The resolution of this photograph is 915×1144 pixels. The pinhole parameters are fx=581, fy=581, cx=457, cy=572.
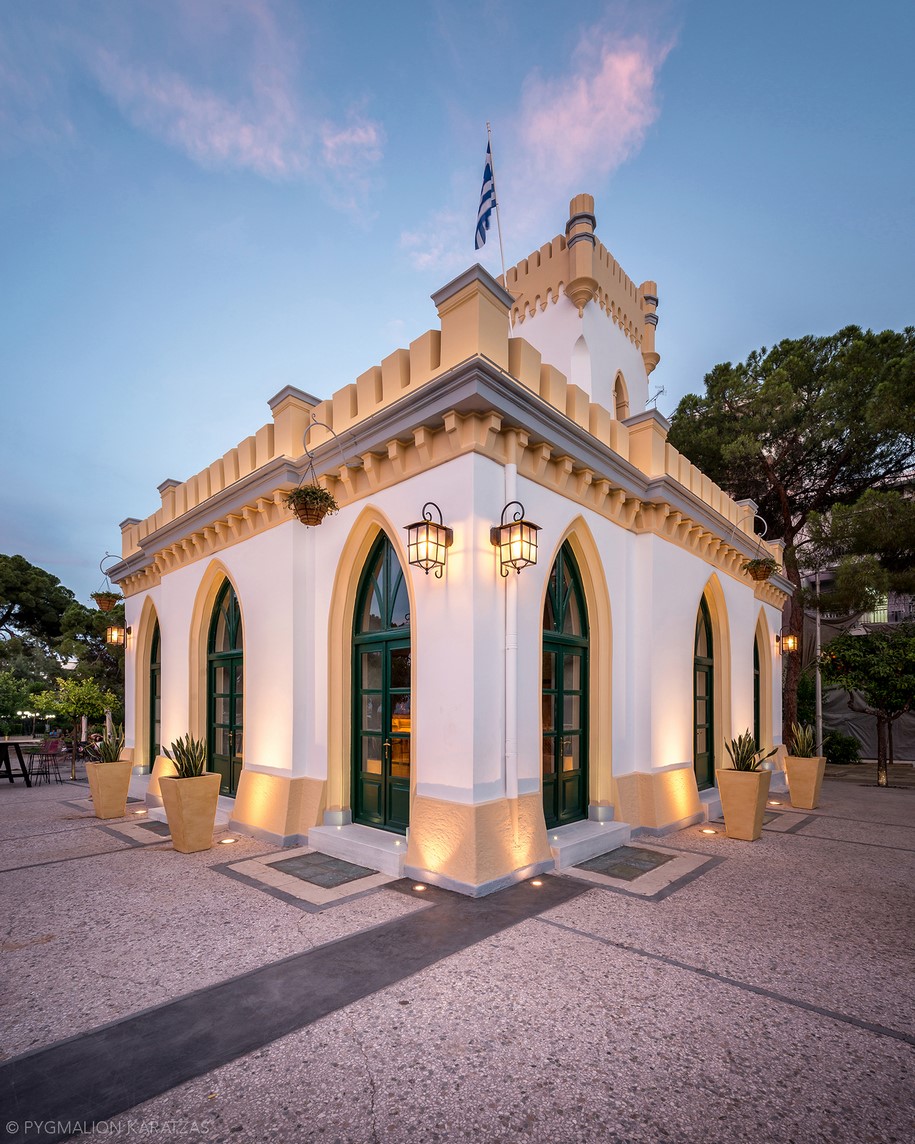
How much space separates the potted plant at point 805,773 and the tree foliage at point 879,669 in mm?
3115

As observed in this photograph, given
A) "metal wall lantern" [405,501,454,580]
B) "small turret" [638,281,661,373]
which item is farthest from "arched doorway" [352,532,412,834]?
"small turret" [638,281,661,373]

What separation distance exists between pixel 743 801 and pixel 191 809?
6.40m

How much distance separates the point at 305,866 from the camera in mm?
5770

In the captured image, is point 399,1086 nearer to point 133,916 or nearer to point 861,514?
point 133,916

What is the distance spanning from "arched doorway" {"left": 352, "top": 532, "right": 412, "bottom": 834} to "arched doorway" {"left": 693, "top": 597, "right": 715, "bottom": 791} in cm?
510

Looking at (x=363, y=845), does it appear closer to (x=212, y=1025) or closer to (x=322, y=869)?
(x=322, y=869)

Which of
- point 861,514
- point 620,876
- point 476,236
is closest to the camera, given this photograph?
point 620,876

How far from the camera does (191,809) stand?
6.36 m

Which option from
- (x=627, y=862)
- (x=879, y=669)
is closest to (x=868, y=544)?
(x=879, y=669)

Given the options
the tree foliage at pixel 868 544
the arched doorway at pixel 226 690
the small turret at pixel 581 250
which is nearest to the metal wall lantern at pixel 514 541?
the arched doorway at pixel 226 690

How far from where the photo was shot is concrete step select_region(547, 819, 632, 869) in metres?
5.75

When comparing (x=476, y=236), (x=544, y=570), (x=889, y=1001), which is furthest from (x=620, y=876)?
(x=476, y=236)

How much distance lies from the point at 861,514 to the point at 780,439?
351cm

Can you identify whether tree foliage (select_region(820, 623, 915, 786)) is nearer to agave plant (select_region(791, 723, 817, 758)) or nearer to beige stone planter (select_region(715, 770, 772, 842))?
agave plant (select_region(791, 723, 817, 758))
